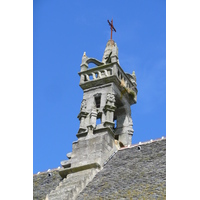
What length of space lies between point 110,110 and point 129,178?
210 inches

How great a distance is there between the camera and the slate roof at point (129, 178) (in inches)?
642

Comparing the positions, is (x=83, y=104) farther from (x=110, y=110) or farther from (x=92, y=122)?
(x=110, y=110)

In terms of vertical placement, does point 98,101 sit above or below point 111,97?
above

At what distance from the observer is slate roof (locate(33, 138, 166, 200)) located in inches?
642

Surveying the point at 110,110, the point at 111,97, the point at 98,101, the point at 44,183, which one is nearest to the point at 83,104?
the point at 98,101

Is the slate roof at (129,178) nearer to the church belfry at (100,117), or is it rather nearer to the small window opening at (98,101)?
the church belfry at (100,117)

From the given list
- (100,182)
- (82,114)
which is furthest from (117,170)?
(82,114)

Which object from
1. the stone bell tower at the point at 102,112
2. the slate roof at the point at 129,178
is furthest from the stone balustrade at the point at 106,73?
the slate roof at the point at 129,178

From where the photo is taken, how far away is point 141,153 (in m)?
20.5

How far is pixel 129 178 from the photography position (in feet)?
59.1

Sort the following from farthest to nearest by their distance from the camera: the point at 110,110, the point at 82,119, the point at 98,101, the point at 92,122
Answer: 1. the point at 98,101
2. the point at 82,119
3. the point at 110,110
4. the point at 92,122

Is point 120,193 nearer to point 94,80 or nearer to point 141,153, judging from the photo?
point 141,153

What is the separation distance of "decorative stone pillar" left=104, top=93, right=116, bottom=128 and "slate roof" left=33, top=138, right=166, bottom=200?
1329mm
